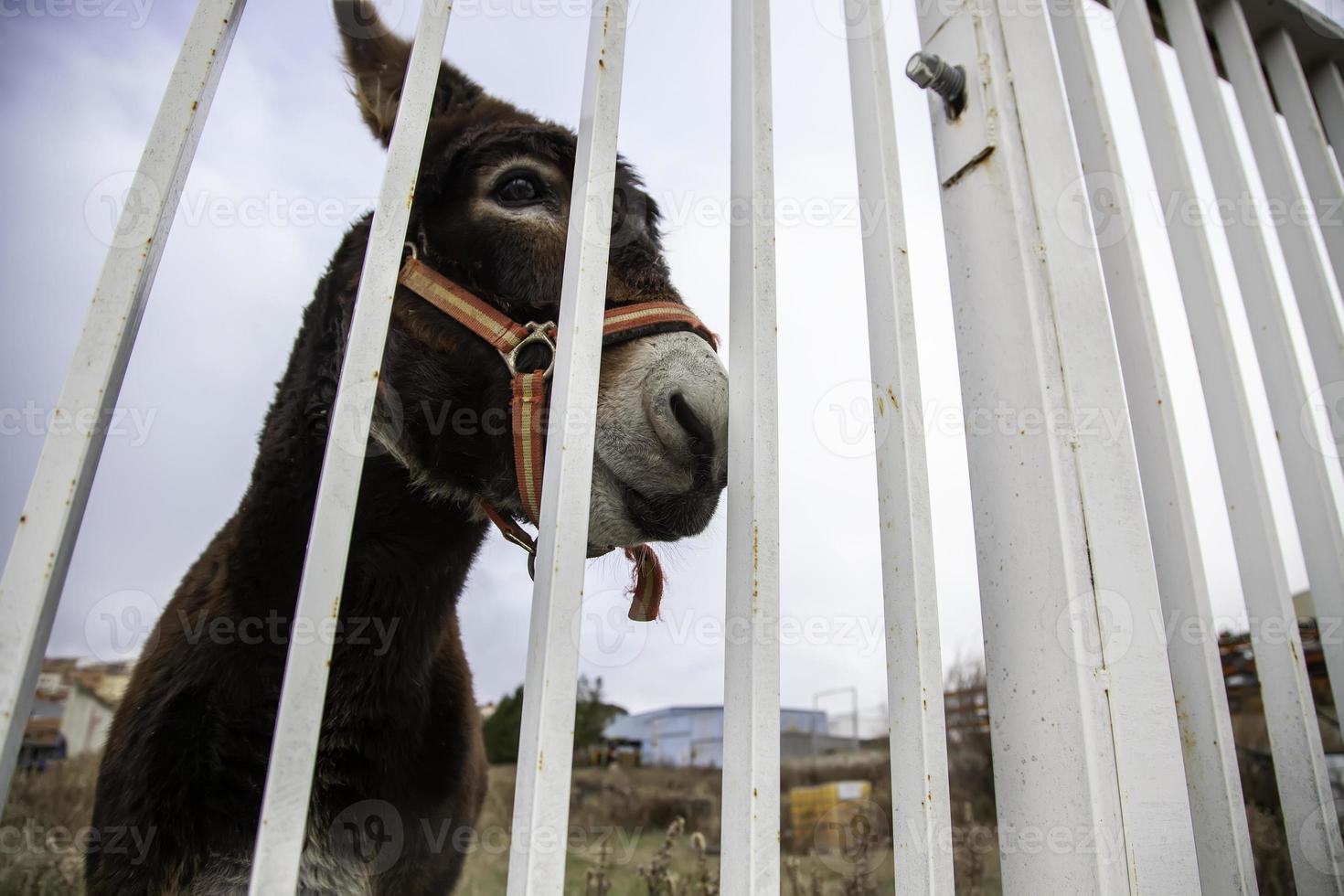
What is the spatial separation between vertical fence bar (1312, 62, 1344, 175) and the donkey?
2182 mm

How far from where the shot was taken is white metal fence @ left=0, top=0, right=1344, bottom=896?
747mm

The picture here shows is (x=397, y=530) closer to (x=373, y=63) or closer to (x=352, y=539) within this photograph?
(x=352, y=539)

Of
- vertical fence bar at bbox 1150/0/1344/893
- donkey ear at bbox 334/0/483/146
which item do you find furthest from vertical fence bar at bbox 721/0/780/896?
donkey ear at bbox 334/0/483/146

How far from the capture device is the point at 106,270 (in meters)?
0.78

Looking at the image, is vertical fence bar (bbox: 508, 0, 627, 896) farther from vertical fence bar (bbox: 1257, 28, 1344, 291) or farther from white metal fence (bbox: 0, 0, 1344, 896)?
vertical fence bar (bbox: 1257, 28, 1344, 291)

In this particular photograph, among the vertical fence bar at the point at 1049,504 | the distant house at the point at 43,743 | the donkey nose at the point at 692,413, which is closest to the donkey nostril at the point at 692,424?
the donkey nose at the point at 692,413

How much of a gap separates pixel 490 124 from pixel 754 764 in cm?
199

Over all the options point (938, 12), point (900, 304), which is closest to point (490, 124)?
point (938, 12)

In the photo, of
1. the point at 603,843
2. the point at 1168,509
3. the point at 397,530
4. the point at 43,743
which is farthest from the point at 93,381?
the point at 43,743

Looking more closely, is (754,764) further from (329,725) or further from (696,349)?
(329,725)

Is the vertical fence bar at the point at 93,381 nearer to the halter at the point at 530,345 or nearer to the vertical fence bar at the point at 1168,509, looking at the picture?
the halter at the point at 530,345

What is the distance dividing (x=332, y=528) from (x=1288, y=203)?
246 cm

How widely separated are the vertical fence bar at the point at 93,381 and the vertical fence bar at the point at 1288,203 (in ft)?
7.92

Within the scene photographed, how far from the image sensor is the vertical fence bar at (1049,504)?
38.2 inches
